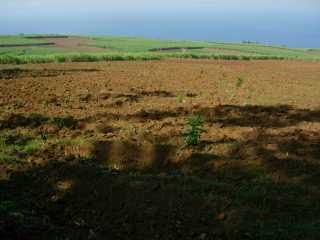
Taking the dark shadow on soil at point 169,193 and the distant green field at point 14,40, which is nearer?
the dark shadow on soil at point 169,193

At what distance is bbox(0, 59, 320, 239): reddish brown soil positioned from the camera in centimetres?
598

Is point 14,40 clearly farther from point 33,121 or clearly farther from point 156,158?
point 156,158

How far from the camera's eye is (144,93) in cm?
1614

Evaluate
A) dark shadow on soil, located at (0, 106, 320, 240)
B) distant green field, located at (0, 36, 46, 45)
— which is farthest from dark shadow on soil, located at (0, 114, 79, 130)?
distant green field, located at (0, 36, 46, 45)

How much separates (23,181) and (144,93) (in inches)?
361

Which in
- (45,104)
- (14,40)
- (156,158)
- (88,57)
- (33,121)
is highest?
(14,40)

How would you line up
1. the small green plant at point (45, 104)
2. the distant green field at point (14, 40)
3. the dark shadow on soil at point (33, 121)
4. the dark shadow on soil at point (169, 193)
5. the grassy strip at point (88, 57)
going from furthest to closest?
1. the distant green field at point (14, 40)
2. the grassy strip at point (88, 57)
3. the small green plant at point (45, 104)
4. the dark shadow on soil at point (33, 121)
5. the dark shadow on soil at point (169, 193)

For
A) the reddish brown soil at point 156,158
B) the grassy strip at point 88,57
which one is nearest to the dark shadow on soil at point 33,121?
the reddish brown soil at point 156,158

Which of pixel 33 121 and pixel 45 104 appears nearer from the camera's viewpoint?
pixel 33 121

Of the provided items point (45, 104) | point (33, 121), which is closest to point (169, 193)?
point (33, 121)

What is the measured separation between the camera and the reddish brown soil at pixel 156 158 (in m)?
5.98

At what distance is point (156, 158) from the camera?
872cm

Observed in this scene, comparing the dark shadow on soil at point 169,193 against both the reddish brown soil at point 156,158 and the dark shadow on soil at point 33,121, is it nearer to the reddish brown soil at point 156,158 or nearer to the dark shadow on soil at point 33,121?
the reddish brown soil at point 156,158

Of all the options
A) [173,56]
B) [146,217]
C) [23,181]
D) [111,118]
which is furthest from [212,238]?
[173,56]
